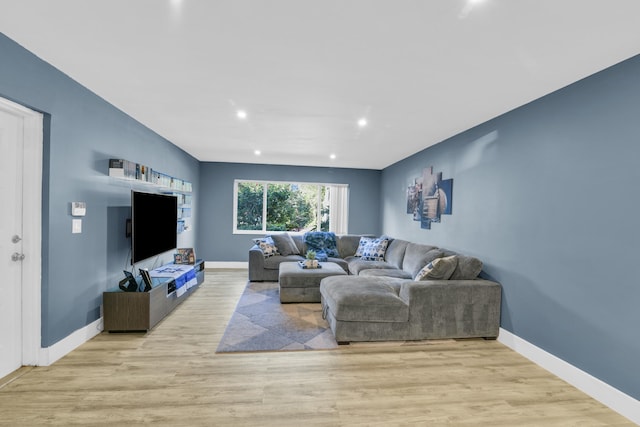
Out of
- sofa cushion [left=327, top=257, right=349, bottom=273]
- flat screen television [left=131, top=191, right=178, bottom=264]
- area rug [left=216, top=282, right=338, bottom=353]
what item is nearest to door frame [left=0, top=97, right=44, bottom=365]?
flat screen television [left=131, top=191, right=178, bottom=264]

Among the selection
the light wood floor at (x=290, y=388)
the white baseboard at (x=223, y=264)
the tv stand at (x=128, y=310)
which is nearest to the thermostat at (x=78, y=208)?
the tv stand at (x=128, y=310)

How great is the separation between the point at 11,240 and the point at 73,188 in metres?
0.62

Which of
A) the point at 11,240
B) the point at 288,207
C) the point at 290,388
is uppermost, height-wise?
the point at 288,207

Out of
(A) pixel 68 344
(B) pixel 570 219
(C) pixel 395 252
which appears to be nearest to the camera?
(B) pixel 570 219

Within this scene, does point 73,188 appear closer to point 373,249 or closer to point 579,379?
point 373,249

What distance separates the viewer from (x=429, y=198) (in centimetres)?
489

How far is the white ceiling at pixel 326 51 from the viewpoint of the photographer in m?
1.69

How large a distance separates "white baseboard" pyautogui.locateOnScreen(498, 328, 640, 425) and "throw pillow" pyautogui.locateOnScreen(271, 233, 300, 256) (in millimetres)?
3835

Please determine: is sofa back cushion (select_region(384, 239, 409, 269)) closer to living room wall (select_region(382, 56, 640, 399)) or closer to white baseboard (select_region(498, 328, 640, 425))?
living room wall (select_region(382, 56, 640, 399))

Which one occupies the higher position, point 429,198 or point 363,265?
point 429,198

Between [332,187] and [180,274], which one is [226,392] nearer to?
[180,274]

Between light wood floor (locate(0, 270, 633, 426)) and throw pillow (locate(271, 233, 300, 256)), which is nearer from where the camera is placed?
light wood floor (locate(0, 270, 633, 426))

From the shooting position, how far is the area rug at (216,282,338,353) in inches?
119

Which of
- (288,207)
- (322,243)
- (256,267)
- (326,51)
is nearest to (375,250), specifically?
(322,243)
